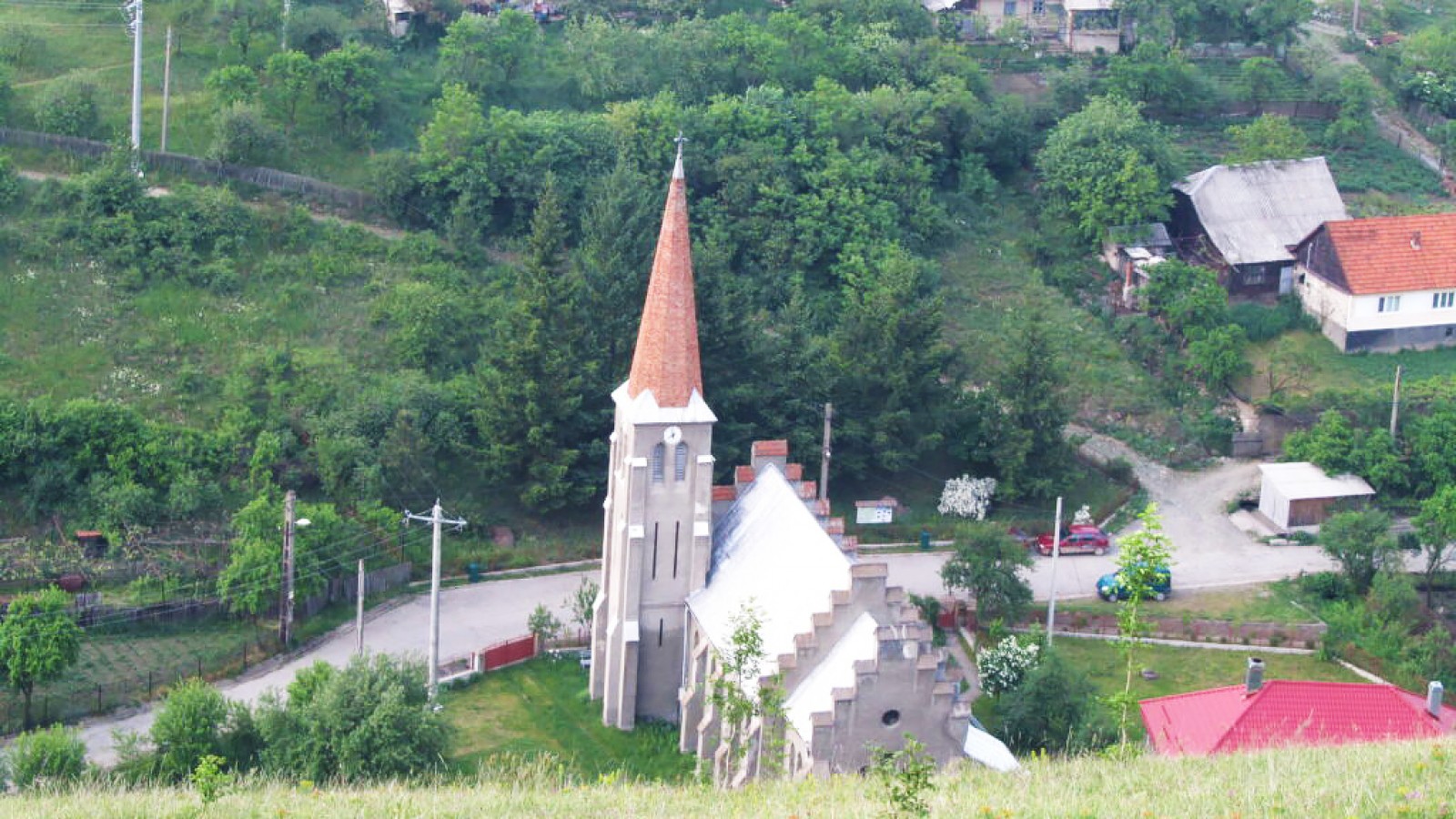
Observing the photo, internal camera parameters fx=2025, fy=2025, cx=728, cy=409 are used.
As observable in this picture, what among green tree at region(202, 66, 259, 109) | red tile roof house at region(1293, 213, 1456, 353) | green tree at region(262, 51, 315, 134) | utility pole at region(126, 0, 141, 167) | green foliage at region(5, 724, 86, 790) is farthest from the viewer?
green tree at region(262, 51, 315, 134)

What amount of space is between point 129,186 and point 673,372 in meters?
29.4

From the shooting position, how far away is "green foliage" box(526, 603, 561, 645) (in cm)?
5772

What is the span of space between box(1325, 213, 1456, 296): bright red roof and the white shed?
10430mm

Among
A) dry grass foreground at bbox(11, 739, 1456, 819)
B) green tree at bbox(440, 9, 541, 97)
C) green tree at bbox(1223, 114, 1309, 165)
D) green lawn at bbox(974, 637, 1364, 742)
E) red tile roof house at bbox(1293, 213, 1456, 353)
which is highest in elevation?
green tree at bbox(440, 9, 541, 97)

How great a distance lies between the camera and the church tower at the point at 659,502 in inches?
2005

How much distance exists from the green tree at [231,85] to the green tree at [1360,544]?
42169mm

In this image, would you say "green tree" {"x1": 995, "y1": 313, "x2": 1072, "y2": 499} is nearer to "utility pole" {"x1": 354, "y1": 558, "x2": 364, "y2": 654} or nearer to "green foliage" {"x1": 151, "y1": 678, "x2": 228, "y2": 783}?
"utility pole" {"x1": 354, "y1": 558, "x2": 364, "y2": 654}

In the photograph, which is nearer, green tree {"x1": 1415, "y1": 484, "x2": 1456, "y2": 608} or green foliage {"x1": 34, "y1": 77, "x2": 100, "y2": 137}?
green tree {"x1": 1415, "y1": 484, "x2": 1456, "y2": 608}

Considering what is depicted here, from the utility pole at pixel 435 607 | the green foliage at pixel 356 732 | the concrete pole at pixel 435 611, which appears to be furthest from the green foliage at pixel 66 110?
the green foliage at pixel 356 732

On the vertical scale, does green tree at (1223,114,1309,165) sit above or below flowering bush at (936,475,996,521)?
above

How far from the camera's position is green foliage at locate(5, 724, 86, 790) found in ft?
151

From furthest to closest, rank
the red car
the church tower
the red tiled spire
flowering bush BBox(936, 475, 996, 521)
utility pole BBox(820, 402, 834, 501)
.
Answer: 1. flowering bush BBox(936, 475, 996, 521)
2. the red car
3. utility pole BBox(820, 402, 834, 501)
4. the church tower
5. the red tiled spire

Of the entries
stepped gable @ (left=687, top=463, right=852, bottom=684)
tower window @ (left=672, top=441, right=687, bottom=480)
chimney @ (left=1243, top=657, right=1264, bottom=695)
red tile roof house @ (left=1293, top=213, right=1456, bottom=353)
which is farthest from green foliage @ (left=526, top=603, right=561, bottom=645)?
red tile roof house @ (left=1293, top=213, right=1456, bottom=353)

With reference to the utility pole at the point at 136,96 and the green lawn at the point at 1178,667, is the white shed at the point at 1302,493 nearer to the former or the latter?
the green lawn at the point at 1178,667
